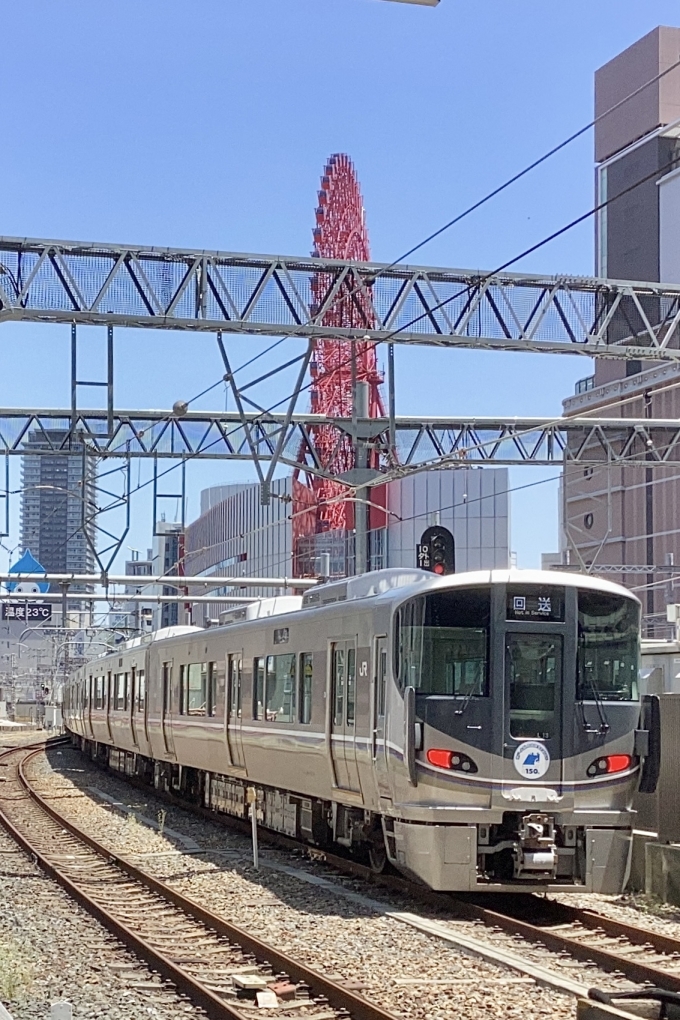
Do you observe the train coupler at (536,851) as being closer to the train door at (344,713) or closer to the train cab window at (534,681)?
the train cab window at (534,681)

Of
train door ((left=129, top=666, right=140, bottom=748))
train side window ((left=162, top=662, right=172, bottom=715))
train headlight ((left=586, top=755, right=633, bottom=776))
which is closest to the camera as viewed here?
train headlight ((left=586, top=755, right=633, bottom=776))

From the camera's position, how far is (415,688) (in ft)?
39.9

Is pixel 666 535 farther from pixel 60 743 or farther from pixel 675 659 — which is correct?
pixel 675 659

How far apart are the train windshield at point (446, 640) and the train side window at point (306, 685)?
2.96 meters

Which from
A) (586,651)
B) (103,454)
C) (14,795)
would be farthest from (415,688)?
(14,795)

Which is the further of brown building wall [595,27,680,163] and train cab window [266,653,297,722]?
brown building wall [595,27,680,163]

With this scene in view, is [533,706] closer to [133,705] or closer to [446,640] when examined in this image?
[446,640]

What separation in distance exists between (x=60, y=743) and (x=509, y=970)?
43724 mm

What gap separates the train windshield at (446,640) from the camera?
12250mm

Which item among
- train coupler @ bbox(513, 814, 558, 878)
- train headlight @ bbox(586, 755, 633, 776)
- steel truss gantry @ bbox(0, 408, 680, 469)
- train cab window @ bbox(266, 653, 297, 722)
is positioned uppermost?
steel truss gantry @ bbox(0, 408, 680, 469)

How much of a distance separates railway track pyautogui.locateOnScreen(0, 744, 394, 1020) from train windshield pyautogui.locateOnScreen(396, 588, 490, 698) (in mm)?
2639

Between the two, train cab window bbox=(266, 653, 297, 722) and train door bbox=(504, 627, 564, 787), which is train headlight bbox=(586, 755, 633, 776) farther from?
train cab window bbox=(266, 653, 297, 722)

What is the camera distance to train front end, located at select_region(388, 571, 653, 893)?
1192 centimetres

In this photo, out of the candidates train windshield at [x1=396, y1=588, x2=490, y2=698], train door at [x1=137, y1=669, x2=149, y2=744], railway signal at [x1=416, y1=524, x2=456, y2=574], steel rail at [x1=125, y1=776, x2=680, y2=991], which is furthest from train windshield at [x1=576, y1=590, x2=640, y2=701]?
train door at [x1=137, y1=669, x2=149, y2=744]
